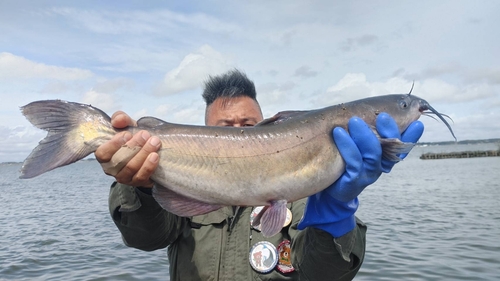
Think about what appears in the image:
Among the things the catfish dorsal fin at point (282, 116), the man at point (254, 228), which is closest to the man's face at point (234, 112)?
the man at point (254, 228)

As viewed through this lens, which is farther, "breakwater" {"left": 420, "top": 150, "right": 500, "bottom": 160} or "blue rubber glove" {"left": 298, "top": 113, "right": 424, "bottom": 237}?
"breakwater" {"left": 420, "top": 150, "right": 500, "bottom": 160}

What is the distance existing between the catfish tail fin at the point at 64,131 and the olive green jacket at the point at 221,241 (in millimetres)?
663

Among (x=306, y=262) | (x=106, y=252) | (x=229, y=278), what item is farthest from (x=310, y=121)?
(x=106, y=252)

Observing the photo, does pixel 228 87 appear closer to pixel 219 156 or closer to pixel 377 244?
pixel 219 156

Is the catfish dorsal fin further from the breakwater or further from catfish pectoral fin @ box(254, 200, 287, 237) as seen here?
the breakwater

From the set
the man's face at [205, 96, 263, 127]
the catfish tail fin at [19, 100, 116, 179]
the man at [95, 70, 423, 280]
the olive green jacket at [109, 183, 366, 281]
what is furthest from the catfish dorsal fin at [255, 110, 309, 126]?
the man's face at [205, 96, 263, 127]

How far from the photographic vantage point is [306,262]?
3.47 meters

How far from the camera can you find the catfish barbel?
9.32 feet

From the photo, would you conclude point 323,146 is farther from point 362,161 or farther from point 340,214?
Answer: point 340,214

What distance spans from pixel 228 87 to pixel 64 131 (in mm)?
2414

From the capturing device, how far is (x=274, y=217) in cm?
297

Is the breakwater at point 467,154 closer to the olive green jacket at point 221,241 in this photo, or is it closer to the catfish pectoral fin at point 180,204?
the olive green jacket at point 221,241

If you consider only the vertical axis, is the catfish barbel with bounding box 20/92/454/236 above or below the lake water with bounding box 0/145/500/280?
above

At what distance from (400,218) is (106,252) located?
36.4ft
